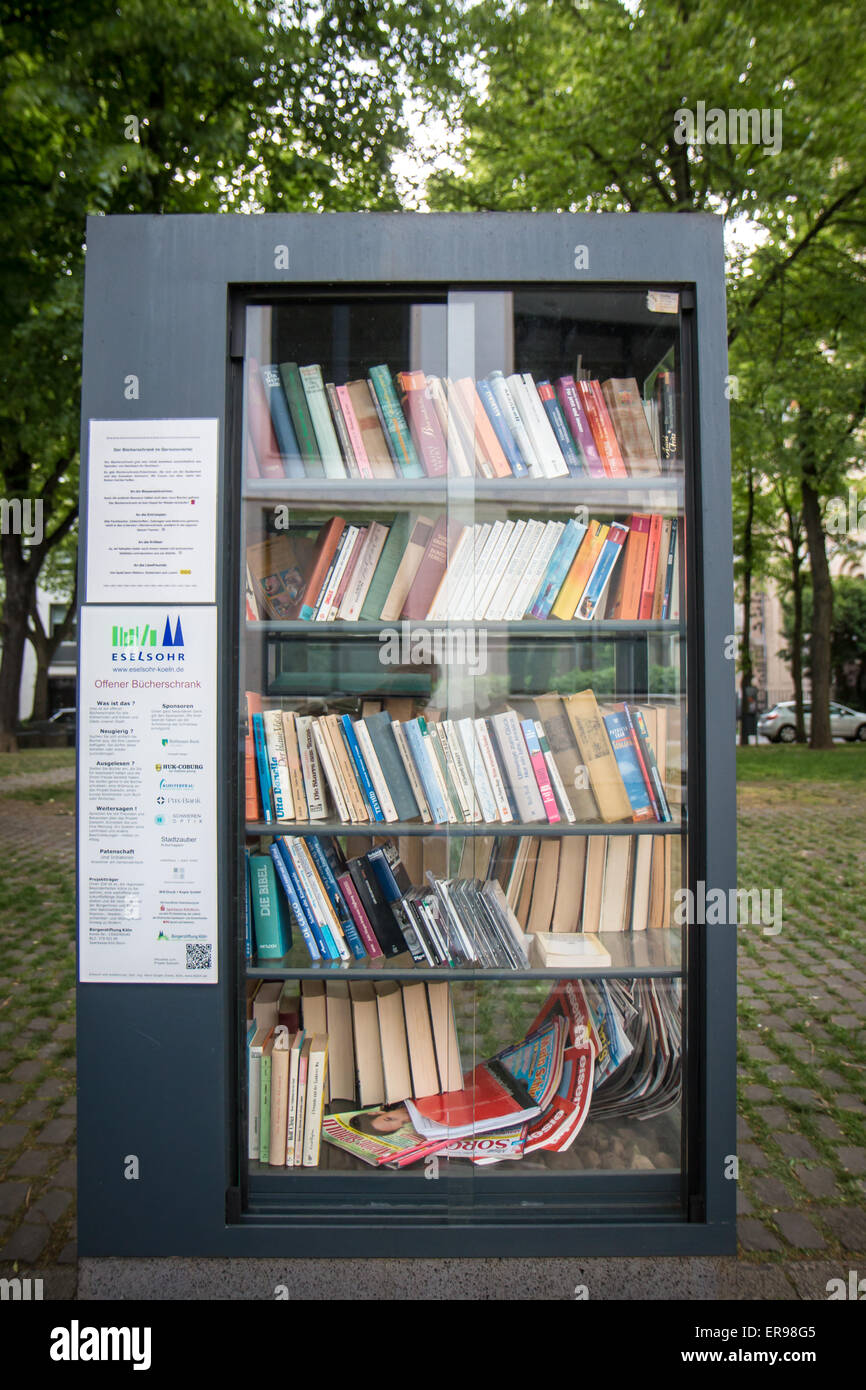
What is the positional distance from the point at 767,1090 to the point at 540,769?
214 cm

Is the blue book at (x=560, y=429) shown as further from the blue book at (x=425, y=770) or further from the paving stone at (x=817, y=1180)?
the paving stone at (x=817, y=1180)

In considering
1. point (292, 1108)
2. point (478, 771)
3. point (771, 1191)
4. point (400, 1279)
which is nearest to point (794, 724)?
point (771, 1191)

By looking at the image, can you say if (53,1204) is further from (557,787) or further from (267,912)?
(557,787)

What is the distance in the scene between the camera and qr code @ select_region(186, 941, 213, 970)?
2510mm

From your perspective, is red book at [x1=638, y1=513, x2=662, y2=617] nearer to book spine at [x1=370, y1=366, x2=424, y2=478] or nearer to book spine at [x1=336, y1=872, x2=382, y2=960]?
book spine at [x1=370, y1=366, x2=424, y2=478]

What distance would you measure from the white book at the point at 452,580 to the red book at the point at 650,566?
0.53 m

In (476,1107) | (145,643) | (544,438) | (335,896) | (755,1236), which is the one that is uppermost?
(544,438)

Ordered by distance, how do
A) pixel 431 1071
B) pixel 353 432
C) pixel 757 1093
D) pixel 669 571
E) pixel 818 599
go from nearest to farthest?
pixel 669 571, pixel 353 432, pixel 431 1071, pixel 757 1093, pixel 818 599

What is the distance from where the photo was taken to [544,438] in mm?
2758

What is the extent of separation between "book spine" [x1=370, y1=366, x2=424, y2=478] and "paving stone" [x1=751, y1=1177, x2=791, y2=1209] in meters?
2.65

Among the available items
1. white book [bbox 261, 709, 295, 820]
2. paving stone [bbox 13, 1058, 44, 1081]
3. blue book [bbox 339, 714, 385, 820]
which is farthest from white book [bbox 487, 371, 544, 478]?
paving stone [bbox 13, 1058, 44, 1081]

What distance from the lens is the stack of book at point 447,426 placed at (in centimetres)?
272

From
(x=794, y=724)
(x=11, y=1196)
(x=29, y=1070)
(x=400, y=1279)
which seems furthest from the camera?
(x=794, y=724)
